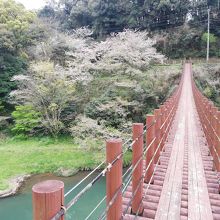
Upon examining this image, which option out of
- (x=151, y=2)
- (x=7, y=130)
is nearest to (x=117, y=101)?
(x=7, y=130)

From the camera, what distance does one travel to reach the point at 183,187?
3604 millimetres

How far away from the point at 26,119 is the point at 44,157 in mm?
3435

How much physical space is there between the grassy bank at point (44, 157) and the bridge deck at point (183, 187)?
8493mm

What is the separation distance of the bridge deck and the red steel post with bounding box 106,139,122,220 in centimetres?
69

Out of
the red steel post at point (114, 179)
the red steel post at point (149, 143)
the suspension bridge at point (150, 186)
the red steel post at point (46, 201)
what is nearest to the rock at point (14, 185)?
the suspension bridge at point (150, 186)

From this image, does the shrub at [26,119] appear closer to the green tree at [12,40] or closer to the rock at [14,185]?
the green tree at [12,40]

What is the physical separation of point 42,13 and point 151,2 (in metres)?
14.1

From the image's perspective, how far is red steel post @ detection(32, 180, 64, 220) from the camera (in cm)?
101

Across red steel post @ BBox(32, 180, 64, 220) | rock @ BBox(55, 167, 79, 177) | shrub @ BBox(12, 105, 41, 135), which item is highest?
red steel post @ BBox(32, 180, 64, 220)

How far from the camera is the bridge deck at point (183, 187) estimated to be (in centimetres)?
292

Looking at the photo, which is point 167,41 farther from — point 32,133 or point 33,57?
point 32,133

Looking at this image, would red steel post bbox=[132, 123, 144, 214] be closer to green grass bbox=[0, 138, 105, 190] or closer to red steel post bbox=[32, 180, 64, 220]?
red steel post bbox=[32, 180, 64, 220]

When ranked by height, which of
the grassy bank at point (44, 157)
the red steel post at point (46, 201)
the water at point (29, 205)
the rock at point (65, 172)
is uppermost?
the red steel post at point (46, 201)

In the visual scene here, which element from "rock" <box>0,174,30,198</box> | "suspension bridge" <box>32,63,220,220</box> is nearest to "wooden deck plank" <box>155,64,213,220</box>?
"suspension bridge" <box>32,63,220,220</box>
